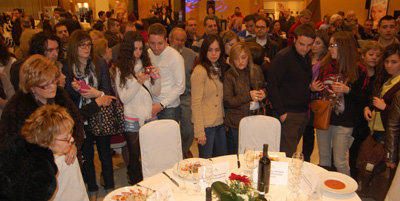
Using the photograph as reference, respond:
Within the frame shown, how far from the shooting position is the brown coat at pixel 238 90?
3.18 metres

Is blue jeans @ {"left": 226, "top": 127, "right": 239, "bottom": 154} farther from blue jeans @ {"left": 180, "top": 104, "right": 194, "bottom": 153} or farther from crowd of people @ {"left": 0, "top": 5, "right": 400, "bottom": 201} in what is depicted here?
blue jeans @ {"left": 180, "top": 104, "right": 194, "bottom": 153}

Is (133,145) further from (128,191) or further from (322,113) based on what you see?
(322,113)

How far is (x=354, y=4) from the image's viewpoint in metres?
11.5

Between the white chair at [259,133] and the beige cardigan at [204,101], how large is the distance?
34cm

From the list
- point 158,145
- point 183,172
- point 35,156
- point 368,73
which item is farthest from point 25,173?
point 368,73

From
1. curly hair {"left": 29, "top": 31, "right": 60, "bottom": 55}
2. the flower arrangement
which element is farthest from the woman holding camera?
the flower arrangement

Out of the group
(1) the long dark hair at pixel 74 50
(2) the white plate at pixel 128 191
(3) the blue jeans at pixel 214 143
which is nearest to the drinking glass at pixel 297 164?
(2) the white plate at pixel 128 191

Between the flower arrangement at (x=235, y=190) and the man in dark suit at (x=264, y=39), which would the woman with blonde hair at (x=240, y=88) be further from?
the man in dark suit at (x=264, y=39)

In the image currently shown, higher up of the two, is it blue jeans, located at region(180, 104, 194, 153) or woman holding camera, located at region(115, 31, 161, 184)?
woman holding camera, located at region(115, 31, 161, 184)

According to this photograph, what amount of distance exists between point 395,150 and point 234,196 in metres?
2.07

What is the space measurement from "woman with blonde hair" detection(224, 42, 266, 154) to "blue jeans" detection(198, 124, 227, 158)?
4.5 inches

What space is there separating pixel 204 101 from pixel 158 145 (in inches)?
28.7

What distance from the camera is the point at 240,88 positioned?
10.5ft

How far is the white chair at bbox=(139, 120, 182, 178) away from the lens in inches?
108
